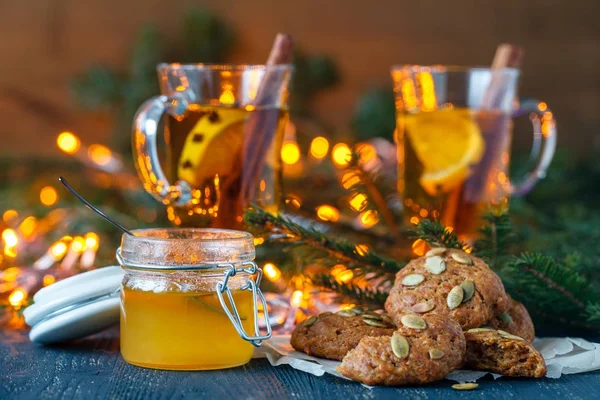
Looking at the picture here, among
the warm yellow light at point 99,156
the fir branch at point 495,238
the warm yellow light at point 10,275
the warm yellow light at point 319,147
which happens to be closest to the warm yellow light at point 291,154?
the warm yellow light at point 319,147

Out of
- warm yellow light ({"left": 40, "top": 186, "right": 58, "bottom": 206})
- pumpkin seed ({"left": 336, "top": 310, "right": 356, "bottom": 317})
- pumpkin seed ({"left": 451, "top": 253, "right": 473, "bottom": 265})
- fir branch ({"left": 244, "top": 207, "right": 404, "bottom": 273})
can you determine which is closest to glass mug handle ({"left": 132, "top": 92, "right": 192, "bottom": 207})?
fir branch ({"left": 244, "top": 207, "right": 404, "bottom": 273})

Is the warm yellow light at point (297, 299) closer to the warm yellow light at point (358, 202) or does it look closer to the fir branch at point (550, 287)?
the warm yellow light at point (358, 202)

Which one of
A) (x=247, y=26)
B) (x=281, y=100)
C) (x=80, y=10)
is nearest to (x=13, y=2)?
(x=80, y=10)

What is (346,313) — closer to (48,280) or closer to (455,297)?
(455,297)

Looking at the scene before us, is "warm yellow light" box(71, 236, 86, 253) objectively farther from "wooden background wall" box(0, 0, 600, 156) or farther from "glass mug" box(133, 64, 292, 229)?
"wooden background wall" box(0, 0, 600, 156)

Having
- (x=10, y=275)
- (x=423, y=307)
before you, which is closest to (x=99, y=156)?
(x=10, y=275)

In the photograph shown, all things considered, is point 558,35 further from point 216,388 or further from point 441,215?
point 216,388
